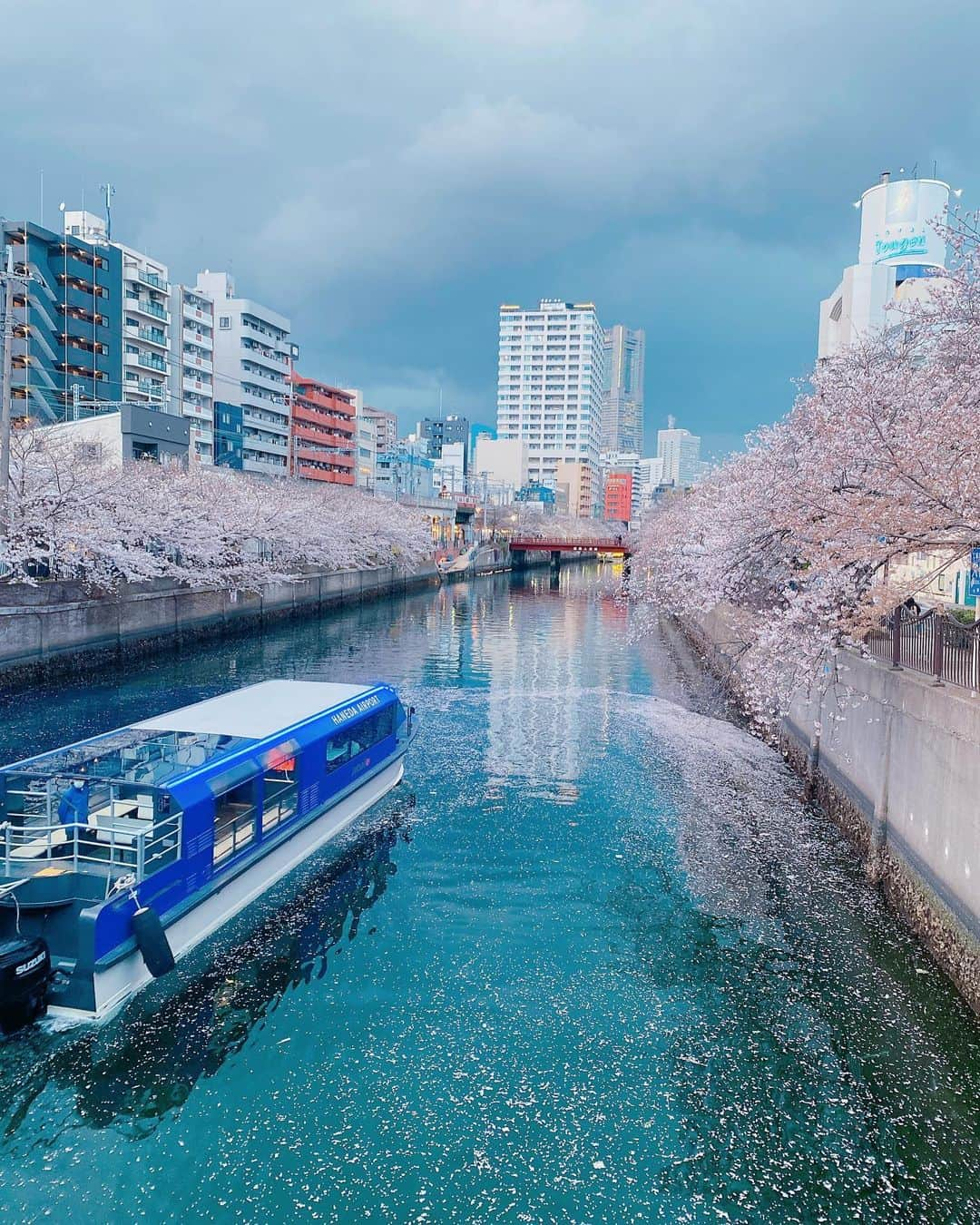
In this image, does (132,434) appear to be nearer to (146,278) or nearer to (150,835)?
(146,278)

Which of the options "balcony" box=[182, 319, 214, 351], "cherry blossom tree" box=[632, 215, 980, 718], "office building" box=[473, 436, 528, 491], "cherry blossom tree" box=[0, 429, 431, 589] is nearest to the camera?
"cherry blossom tree" box=[632, 215, 980, 718]

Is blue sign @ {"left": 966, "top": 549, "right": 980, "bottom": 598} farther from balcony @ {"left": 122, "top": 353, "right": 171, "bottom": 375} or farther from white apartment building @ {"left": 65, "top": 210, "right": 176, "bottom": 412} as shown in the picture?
balcony @ {"left": 122, "top": 353, "right": 171, "bottom": 375}

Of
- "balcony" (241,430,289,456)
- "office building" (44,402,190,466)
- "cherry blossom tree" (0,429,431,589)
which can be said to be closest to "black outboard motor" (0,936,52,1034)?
"cherry blossom tree" (0,429,431,589)

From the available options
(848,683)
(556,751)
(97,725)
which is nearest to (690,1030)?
(848,683)

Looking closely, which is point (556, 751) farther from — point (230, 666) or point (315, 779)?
point (230, 666)

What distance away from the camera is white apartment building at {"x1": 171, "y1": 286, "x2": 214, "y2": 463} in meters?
74.2

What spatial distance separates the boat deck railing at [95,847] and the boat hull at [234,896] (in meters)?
0.99

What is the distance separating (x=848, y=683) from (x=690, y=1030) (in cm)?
961

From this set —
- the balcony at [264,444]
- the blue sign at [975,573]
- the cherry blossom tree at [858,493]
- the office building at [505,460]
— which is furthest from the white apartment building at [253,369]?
the office building at [505,460]

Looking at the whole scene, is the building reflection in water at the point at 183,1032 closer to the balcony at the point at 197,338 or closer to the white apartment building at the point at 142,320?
the white apartment building at the point at 142,320

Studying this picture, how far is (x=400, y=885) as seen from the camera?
14.2m

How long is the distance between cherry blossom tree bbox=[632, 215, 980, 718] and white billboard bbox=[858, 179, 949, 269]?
3595 centimetres

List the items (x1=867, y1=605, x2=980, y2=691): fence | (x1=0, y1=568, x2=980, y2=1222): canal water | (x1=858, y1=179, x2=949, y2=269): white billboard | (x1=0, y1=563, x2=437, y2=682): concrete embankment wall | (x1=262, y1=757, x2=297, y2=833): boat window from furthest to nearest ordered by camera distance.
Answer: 1. (x1=858, y1=179, x2=949, y2=269): white billboard
2. (x1=0, y1=563, x2=437, y2=682): concrete embankment wall
3. (x1=262, y1=757, x2=297, y2=833): boat window
4. (x1=867, y1=605, x2=980, y2=691): fence
5. (x1=0, y1=568, x2=980, y2=1222): canal water

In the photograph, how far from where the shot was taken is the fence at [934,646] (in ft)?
39.2
